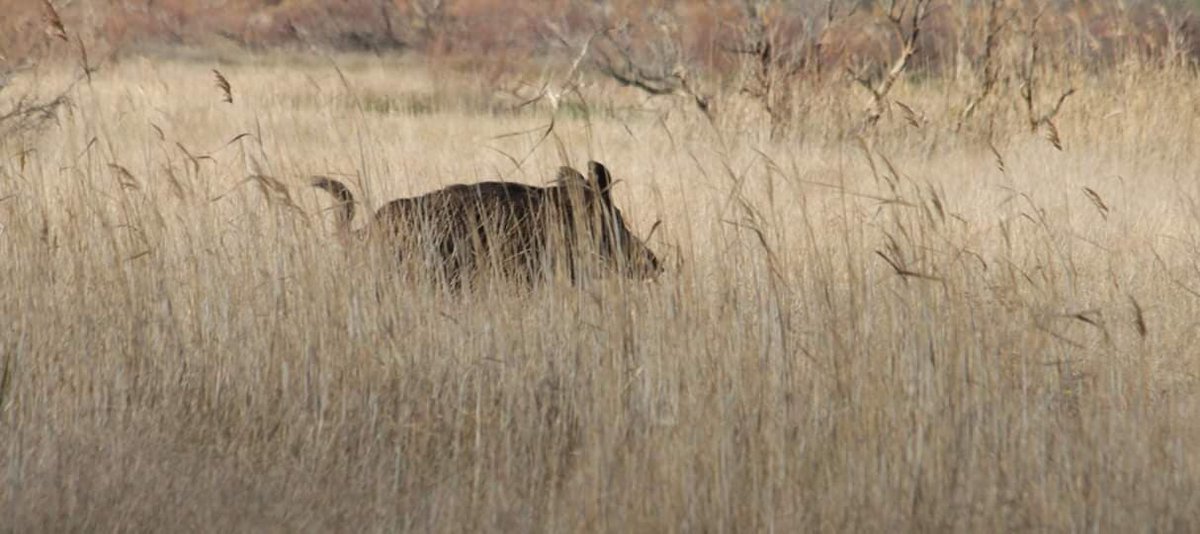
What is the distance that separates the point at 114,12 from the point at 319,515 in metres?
20.7

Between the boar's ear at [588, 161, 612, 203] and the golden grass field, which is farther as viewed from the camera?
the boar's ear at [588, 161, 612, 203]

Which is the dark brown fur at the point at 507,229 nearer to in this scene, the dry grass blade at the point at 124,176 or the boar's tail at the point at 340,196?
the boar's tail at the point at 340,196

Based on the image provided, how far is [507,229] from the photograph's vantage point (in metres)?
4.70

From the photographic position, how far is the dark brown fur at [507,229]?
434 centimetres

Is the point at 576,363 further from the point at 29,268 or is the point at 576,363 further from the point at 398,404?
the point at 29,268

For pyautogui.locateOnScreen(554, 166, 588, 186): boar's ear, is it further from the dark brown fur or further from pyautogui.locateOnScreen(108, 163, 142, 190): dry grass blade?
pyautogui.locateOnScreen(108, 163, 142, 190): dry grass blade

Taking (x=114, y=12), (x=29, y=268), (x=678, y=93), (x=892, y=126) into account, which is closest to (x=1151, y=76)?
(x=892, y=126)

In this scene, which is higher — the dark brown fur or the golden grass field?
the dark brown fur

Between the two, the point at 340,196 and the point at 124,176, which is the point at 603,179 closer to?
the point at 340,196

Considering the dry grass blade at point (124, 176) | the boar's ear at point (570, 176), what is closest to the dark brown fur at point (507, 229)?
the boar's ear at point (570, 176)

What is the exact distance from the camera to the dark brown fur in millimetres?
4340

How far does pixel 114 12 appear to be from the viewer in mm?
22578

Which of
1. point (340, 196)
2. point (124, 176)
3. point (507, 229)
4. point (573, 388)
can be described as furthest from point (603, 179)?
point (124, 176)

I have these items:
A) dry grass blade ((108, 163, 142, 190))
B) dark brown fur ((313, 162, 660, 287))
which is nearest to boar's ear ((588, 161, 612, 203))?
dark brown fur ((313, 162, 660, 287))
